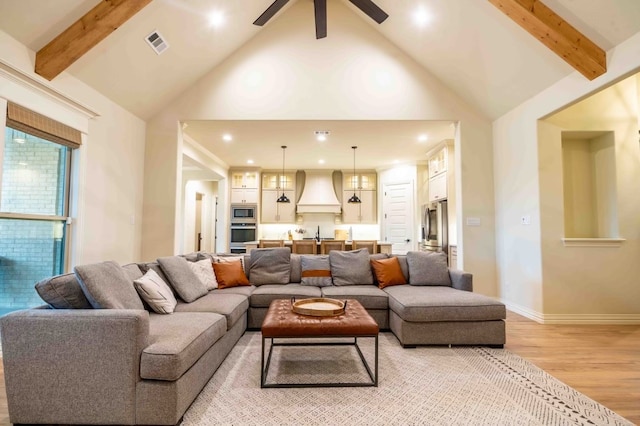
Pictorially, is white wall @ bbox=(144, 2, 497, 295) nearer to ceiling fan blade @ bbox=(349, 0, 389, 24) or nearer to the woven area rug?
ceiling fan blade @ bbox=(349, 0, 389, 24)

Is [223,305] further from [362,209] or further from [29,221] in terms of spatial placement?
[362,209]

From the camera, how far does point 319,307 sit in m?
2.66

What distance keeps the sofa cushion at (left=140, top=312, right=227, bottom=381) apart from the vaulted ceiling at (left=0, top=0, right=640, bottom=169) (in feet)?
9.06

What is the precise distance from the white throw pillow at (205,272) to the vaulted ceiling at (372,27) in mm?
2369

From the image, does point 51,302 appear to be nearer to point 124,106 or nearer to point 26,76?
point 26,76

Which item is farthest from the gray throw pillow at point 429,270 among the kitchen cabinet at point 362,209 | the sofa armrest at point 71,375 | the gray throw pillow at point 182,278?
the kitchen cabinet at point 362,209

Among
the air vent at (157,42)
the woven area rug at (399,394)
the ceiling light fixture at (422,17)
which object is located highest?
the ceiling light fixture at (422,17)

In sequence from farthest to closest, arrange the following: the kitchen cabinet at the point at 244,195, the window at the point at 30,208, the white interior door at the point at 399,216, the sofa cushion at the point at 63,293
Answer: the kitchen cabinet at the point at 244,195 < the white interior door at the point at 399,216 < the window at the point at 30,208 < the sofa cushion at the point at 63,293

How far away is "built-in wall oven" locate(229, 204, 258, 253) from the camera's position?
8.29 m

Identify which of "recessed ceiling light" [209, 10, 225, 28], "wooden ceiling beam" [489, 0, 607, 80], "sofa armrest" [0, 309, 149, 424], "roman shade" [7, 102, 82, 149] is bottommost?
"sofa armrest" [0, 309, 149, 424]

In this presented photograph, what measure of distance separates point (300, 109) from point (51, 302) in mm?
3731

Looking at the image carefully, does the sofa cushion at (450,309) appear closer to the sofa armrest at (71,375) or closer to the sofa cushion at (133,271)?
the sofa armrest at (71,375)

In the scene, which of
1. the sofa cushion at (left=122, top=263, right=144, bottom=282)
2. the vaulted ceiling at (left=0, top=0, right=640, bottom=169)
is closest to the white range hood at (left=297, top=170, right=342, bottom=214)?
the vaulted ceiling at (left=0, top=0, right=640, bottom=169)

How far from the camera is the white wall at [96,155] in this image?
283cm
